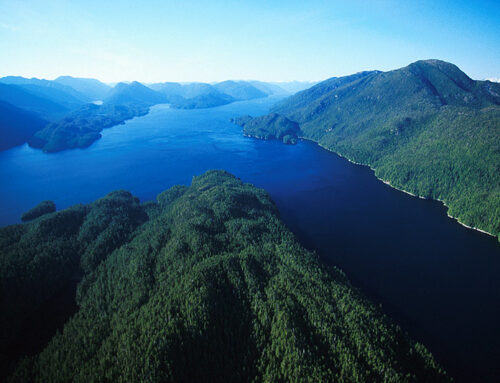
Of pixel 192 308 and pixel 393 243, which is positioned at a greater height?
pixel 192 308

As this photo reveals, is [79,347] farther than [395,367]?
Yes

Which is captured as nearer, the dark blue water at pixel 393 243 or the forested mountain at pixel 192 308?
the forested mountain at pixel 192 308

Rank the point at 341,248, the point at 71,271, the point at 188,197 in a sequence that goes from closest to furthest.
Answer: the point at 71,271 < the point at 341,248 < the point at 188,197

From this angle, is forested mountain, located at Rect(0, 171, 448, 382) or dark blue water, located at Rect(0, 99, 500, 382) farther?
dark blue water, located at Rect(0, 99, 500, 382)

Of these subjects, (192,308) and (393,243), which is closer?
(192,308)

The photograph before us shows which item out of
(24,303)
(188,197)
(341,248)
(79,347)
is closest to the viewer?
(79,347)

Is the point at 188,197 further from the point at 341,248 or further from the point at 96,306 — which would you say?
the point at 341,248

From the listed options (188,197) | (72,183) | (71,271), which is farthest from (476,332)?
(72,183)

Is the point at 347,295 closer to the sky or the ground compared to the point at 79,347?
closer to the sky
